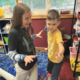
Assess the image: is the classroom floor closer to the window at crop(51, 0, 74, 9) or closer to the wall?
the wall

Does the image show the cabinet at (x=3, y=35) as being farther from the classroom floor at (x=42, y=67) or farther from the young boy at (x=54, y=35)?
the young boy at (x=54, y=35)

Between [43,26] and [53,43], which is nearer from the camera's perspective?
[53,43]

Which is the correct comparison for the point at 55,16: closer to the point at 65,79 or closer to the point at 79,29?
the point at 79,29

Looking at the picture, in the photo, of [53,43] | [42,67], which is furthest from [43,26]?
[53,43]

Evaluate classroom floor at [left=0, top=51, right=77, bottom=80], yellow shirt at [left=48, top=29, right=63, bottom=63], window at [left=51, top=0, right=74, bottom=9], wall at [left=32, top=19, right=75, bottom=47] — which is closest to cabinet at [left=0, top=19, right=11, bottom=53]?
classroom floor at [left=0, top=51, right=77, bottom=80]

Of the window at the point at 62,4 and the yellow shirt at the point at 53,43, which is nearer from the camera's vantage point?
the yellow shirt at the point at 53,43

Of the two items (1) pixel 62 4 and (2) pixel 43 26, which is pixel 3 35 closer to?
(2) pixel 43 26

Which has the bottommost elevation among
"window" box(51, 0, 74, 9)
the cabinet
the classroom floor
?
the classroom floor

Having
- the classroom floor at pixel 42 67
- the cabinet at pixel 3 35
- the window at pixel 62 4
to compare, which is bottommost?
the classroom floor at pixel 42 67

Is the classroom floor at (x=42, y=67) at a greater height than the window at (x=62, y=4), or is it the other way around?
the window at (x=62, y=4)

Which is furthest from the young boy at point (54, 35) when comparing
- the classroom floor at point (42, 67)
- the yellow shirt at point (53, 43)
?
the classroom floor at point (42, 67)

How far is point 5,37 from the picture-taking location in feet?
7.51

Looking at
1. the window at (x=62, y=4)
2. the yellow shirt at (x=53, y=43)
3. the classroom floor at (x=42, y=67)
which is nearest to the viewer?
the yellow shirt at (x=53, y=43)

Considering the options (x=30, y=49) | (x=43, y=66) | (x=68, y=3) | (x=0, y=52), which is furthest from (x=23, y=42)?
(x=0, y=52)
